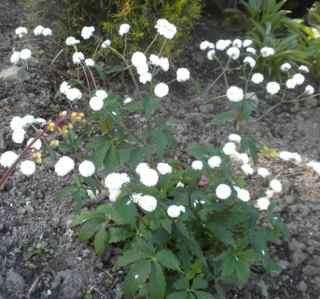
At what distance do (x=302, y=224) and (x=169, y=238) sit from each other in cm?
110

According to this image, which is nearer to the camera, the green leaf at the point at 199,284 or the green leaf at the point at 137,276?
the green leaf at the point at 137,276

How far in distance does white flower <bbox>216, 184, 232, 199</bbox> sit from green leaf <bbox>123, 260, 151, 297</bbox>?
404 millimetres

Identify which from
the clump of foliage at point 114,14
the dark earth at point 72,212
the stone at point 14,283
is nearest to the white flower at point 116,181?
the dark earth at point 72,212

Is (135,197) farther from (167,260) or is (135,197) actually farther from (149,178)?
(167,260)

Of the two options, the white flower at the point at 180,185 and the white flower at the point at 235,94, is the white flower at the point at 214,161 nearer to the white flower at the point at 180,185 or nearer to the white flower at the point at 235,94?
the white flower at the point at 180,185

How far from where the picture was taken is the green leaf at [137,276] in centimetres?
218

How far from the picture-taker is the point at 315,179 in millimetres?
3594

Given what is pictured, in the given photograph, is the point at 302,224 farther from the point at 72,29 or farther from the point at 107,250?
the point at 72,29

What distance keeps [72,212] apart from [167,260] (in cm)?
92

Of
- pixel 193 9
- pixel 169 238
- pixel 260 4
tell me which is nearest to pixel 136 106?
pixel 169 238

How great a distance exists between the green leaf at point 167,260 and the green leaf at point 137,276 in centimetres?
5

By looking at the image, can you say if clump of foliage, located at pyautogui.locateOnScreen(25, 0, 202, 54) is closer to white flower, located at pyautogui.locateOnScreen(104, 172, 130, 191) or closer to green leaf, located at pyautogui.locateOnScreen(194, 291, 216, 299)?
white flower, located at pyautogui.locateOnScreen(104, 172, 130, 191)

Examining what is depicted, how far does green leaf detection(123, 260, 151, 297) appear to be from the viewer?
2176 millimetres

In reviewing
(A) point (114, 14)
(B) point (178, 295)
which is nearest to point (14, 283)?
(B) point (178, 295)
